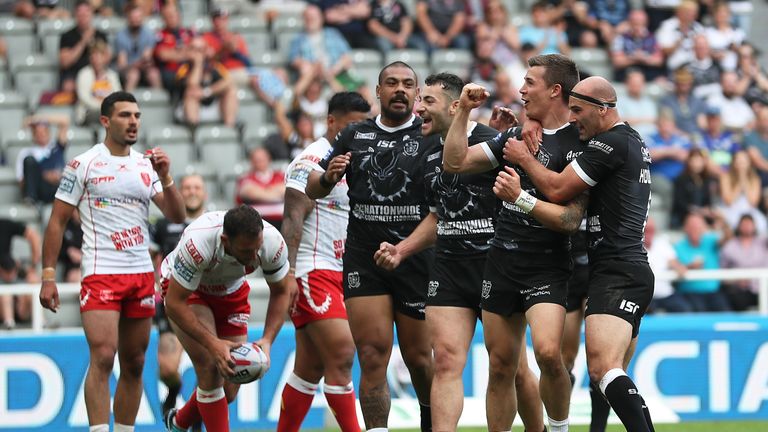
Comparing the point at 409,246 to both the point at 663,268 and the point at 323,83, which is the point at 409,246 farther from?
the point at 323,83

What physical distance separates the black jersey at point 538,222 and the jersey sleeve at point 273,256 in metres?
1.43

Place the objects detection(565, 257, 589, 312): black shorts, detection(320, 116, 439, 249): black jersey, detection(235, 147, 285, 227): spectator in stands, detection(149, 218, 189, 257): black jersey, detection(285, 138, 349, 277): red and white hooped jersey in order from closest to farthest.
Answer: detection(320, 116, 439, 249): black jersey < detection(285, 138, 349, 277): red and white hooped jersey < detection(565, 257, 589, 312): black shorts < detection(149, 218, 189, 257): black jersey < detection(235, 147, 285, 227): spectator in stands

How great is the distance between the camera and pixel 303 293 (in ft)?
31.5

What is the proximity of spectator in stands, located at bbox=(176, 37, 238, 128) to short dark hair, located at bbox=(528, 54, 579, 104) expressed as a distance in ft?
28.5

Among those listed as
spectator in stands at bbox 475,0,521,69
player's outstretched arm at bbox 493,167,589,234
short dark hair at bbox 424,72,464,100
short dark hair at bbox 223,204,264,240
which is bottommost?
short dark hair at bbox 223,204,264,240

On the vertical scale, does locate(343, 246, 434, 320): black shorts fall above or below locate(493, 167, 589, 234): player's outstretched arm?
below

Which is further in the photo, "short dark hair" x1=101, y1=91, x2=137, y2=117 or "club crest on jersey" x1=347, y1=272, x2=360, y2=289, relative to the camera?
"short dark hair" x1=101, y1=91, x2=137, y2=117

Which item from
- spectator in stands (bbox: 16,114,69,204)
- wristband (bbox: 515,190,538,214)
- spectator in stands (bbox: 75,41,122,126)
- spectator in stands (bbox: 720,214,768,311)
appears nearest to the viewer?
wristband (bbox: 515,190,538,214)

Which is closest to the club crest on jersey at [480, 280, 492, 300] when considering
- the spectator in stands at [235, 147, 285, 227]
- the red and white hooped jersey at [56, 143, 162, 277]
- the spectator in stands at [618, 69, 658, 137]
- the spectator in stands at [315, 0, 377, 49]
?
the red and white hooped jersey at [56, 143, 162, 277]

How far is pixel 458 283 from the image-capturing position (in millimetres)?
8578

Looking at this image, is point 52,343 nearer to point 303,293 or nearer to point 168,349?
point 168,349

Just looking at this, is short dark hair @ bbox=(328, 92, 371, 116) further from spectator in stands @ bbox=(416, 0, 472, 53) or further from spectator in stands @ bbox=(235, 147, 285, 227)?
spectator in stands @ bbox=(416, 0, 472, 53)

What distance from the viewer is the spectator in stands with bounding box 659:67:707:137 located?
17828 millimetres

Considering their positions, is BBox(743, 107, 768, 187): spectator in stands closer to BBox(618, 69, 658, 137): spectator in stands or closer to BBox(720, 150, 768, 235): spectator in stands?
BBox(720, 150, 768, 235): spectator in stands
